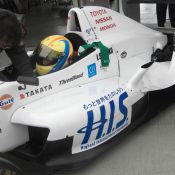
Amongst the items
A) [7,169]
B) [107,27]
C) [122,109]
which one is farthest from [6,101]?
[107,27]

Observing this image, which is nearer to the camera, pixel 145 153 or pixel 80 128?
pixel 80 128

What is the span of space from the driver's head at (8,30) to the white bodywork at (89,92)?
0.28 meters

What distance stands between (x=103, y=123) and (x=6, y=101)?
633 millimetres

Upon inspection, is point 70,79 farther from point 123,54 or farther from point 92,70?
point 123,54

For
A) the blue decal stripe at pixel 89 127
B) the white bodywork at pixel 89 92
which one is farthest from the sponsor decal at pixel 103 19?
the blue decal stripe at pixel 89 127

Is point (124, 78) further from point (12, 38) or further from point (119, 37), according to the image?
point (12, 38)

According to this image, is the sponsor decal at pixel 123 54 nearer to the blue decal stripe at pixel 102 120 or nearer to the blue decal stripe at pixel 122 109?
the blue decal stripe at pixel 122 109

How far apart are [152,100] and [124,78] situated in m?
0.28

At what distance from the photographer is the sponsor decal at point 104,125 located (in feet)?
7.30

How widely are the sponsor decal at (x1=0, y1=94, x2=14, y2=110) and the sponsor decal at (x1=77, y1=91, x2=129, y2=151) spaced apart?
440 mm

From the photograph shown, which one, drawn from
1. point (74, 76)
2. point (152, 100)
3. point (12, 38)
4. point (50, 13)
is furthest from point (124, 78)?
point (50, 13)

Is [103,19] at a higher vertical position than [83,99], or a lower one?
higher

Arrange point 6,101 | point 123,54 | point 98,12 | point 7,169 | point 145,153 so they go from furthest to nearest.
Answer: point 98,12
point 123,54
point 145,153
point 6,101
point 7,169

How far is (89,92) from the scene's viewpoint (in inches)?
94.0
